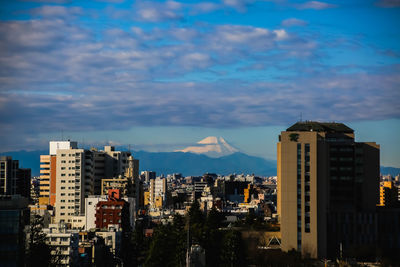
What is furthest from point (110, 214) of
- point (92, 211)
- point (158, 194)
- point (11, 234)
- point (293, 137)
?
point (158, 194)

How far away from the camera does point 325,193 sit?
59875 mm

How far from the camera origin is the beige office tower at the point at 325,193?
58.8 m

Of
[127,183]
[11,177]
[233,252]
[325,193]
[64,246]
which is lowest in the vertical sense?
[64,246]

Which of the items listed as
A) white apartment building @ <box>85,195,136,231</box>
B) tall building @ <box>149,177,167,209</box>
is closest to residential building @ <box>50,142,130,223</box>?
white apartment building @ <box>85,195,136,231</box>

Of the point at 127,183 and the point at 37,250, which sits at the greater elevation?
the point at 127,183

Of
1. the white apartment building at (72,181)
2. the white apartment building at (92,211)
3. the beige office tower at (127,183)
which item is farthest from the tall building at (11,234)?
the white apartment building at (72,181)

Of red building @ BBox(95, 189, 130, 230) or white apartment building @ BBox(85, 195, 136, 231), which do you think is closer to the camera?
red building @ BBox(95, 189, 130, 230)

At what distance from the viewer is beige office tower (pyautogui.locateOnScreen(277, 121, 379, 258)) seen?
193 ft

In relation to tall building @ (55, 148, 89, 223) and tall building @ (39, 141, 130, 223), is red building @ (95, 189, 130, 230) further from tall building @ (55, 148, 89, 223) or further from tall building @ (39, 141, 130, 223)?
tall building @ (55, 148, 89, 223)

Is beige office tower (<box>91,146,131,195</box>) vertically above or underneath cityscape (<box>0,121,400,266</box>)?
above

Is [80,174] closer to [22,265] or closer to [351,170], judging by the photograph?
[351,170]

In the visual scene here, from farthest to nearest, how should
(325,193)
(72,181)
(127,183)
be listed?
(72,181), (127,183), (325,193)

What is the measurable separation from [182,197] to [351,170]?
314 feet

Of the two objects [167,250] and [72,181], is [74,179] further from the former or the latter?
[167,250]
